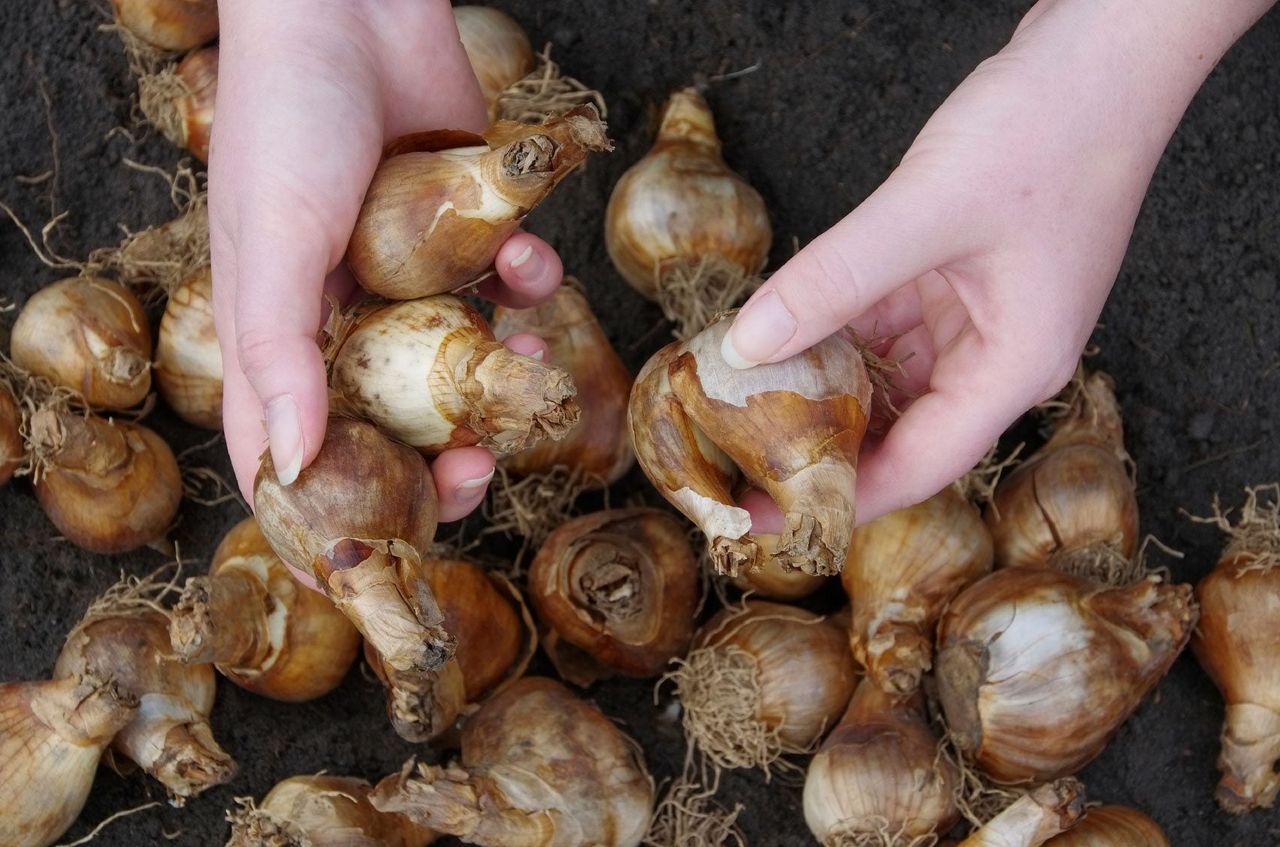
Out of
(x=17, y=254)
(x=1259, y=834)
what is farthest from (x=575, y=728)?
(x=17, y=254)

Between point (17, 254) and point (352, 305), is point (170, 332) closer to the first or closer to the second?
point (17, 254)

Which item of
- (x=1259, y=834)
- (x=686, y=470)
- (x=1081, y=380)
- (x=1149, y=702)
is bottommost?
(x=1259, y=834)

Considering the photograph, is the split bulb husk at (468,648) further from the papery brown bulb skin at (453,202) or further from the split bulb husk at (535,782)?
the papery brown bulb skin at (453,202)

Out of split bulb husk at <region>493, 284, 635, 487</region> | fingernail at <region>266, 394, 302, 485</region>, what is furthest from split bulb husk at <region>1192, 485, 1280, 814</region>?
fingernail at <region>266, 394, 302, 485</region>

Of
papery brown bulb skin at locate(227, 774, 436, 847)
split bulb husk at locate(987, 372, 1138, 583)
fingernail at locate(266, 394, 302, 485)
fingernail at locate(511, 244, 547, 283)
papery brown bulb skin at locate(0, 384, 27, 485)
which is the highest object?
fingernail at locate(266, 394, 302, 485)

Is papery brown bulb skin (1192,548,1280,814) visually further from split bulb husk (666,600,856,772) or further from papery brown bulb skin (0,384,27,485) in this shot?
papery brown bulb skin (0,384,27,485)

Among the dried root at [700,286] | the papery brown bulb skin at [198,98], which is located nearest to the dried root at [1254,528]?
the dried root at [700,286]

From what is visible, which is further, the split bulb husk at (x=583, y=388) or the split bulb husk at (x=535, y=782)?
the split bulb husk at (x=583, y=388)
